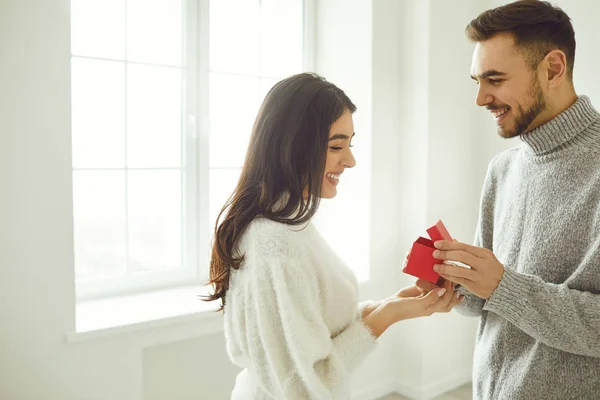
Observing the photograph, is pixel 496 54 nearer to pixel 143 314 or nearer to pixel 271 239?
pixel 271 239

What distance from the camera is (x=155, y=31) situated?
8.93 ft

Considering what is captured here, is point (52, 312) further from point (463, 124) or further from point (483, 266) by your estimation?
point (463, 124)

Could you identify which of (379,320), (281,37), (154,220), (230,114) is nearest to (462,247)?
(379,320)

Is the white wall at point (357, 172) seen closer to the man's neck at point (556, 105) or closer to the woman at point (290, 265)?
the woman at point (290, 265)

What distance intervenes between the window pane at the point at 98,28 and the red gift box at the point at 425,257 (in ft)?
5.89

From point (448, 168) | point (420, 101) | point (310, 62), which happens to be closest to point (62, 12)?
point (310, 62)

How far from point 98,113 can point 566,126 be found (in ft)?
6.44

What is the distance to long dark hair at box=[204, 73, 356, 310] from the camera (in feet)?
4.66

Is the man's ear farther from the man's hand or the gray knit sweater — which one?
the man's hand

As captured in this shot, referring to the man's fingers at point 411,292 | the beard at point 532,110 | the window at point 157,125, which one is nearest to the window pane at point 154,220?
the window at point 157,125

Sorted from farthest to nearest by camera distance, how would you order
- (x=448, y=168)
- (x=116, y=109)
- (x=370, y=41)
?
(x=448, y=168) < (x=370, y=41) < (x=116, y=109)

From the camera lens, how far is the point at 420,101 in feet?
10.2

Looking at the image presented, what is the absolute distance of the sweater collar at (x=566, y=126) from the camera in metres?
1.40

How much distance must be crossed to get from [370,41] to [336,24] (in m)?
0.29
